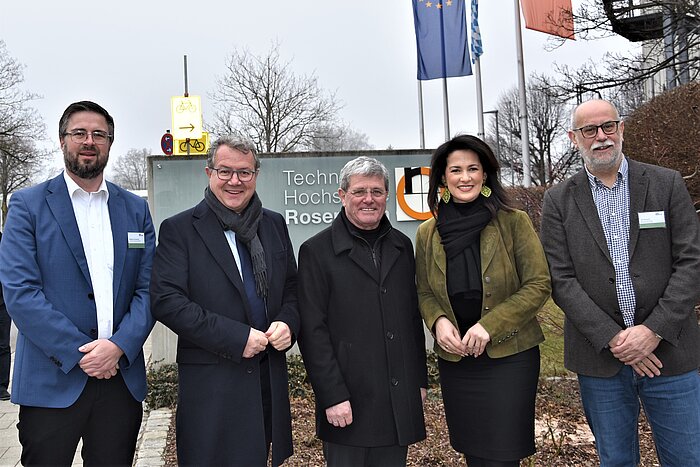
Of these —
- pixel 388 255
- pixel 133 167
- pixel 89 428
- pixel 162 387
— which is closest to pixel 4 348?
pixel 162 387

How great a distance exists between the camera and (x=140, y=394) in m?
3.35

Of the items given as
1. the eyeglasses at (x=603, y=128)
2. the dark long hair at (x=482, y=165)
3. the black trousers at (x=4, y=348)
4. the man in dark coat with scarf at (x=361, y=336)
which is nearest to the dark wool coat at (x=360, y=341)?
the man in dark coat with scarf at (x=361, y=336)

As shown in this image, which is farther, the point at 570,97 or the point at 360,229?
the point at 570,97

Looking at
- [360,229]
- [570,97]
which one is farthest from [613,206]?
[570,97]

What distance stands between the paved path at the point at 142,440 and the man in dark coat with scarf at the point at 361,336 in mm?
2517

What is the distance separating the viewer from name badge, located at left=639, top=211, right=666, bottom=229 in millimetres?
3246

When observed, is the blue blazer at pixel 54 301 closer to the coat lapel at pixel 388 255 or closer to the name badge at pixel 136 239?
the name badge at pixel 136 239

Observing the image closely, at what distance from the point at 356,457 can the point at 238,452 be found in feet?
2.03

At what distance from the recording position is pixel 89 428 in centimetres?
326

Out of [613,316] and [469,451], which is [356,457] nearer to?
[469,451]

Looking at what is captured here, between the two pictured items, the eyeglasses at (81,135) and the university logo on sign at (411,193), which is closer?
the eyeglasses at (81,135)

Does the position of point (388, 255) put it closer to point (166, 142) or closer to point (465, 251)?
point (465, 251)

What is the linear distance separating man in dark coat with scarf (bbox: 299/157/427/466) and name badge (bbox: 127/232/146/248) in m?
0.89

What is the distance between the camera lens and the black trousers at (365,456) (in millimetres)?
3287
